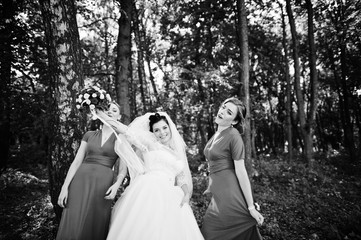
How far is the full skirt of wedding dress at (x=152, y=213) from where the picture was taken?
2.74 m

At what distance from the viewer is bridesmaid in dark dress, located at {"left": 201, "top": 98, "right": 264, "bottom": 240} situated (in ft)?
10.3

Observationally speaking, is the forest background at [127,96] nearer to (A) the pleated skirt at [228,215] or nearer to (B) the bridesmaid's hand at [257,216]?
(A) the pleated skirt at [228,215]

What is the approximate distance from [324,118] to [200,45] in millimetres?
21164

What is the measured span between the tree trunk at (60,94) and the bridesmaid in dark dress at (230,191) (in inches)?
91.6

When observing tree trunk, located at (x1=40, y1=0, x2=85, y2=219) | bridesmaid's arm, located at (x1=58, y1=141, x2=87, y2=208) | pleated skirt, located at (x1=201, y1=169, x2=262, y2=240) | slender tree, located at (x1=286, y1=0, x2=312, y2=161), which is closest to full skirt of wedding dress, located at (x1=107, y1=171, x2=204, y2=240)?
pleated skirt, located at (x1=201, y1=169, x2=262, y2=240)

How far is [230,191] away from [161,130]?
4.40 feet

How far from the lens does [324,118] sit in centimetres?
2812

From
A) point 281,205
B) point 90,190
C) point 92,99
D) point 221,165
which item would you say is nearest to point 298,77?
point 281,205

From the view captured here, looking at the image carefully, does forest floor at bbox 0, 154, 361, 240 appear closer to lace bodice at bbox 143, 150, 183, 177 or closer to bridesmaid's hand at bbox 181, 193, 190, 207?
lace bodice at bbox 143, 150, 183, 177

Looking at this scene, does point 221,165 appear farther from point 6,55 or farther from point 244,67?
point 6,55

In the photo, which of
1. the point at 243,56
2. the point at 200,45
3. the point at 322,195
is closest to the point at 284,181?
the point at 322,195

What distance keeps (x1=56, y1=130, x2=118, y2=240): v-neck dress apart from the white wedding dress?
0.22 metres

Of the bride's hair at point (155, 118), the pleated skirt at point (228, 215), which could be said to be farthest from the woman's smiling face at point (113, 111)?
the pleated skirt at point (228, 215)

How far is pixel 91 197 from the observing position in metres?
3.15
